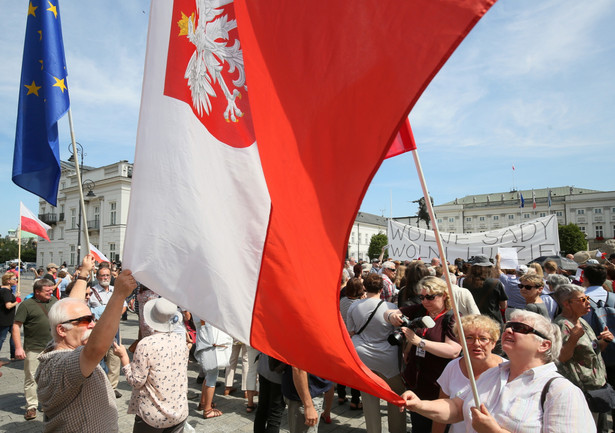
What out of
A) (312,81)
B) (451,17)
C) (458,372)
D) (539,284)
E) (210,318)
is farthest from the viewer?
(539,284)

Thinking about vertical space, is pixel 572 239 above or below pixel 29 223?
above

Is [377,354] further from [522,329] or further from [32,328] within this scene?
[32,328]

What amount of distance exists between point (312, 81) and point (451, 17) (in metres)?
0.66

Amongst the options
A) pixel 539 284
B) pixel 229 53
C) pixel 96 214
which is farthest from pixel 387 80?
pixel 96 214

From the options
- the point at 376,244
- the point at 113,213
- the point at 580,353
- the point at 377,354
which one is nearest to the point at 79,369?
the point at 377,354

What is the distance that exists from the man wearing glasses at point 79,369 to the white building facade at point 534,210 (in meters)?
80.7

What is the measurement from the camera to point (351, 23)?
5.36 ft

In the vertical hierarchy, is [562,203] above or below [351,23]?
above

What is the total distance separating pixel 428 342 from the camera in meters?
3.38

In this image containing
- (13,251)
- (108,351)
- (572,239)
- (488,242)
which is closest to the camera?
(108,351)

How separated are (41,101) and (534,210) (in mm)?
86794

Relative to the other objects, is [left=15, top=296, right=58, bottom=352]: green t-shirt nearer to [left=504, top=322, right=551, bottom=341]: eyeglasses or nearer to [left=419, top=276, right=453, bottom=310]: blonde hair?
[left=419, top=276, right=453, bottom=310]: blonde hair

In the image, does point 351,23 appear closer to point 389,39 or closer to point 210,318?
point 389,39

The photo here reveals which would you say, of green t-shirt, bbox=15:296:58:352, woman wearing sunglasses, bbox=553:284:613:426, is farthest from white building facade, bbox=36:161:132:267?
woman wearing sunglasses, bbox=553:284:613:426
